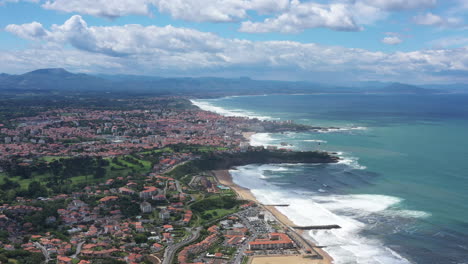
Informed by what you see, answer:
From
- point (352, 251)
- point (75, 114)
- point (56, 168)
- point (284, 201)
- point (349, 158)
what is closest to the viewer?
point (352, 251)

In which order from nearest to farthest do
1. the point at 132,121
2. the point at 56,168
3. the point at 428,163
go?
the point at 56,168
the point at 428,163
the point at 132,121

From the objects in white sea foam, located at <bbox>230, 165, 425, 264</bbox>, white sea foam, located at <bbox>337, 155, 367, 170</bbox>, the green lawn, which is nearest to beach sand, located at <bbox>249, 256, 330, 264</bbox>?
white sea foam, located at <bbox>230, 165, 425, 264</bbox>

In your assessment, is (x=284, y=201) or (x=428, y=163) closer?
(x=284, y=201)

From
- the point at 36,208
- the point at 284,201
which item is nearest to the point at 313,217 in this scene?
the point at 284,201

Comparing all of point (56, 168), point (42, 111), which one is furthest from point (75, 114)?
point (56, 168)

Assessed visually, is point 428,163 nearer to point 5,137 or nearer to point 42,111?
point 5,137

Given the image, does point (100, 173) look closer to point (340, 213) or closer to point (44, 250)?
point (44, 250)
